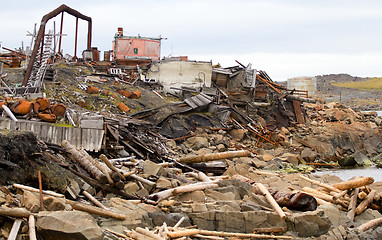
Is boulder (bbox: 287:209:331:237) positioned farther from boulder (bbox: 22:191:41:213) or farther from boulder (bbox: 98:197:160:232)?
boulder (bbox: 22:191:41:213)

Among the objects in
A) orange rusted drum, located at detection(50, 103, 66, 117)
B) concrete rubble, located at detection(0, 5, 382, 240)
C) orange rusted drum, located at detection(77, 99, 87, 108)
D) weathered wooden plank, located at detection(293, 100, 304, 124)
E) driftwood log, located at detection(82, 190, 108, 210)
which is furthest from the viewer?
weathered wooden plank, located at detection(293, 100, 304, 124)

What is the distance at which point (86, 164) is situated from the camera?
10.8m

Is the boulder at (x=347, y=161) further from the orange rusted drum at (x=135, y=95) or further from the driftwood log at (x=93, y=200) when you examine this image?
the driftwood log at (x=93, y=200)

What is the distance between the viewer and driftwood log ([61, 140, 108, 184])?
404 inches

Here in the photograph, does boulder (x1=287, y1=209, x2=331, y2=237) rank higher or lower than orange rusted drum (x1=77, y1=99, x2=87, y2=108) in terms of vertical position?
lower

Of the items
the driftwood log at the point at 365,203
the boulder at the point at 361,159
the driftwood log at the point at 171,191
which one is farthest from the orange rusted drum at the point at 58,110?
the boulder at the point at 361,159

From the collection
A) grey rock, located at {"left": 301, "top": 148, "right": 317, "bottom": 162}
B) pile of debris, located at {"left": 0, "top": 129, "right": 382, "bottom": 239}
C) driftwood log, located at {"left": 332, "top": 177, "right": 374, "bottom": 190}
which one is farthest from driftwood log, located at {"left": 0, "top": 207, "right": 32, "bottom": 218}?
grey rock, located at {"left": 301, "top": 148, "right": 317, "bottom": 162}

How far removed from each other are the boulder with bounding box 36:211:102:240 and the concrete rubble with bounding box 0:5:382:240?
0.06 feet

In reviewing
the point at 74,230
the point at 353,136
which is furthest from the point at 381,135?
the point at 74,230

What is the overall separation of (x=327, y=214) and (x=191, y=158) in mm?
4898

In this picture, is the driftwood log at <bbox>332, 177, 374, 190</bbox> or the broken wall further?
the broken wall

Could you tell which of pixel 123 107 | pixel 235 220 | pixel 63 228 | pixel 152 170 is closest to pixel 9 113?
pixel 152 170

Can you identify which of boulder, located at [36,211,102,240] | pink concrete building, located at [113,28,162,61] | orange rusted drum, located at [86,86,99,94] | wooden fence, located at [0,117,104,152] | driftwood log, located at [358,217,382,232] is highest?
pink concrete building, located at [113,28,162,61]

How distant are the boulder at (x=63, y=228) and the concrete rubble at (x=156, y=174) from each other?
0.06 ft
